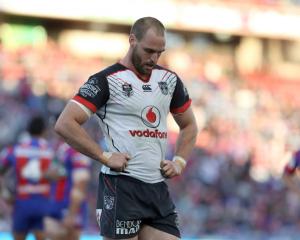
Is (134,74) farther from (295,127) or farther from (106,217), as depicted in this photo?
(295,127)

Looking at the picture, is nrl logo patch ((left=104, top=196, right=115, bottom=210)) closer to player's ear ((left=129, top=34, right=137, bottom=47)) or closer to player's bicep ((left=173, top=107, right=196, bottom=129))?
player's bicep ((left=173, top=107, right=196, bottom=129))

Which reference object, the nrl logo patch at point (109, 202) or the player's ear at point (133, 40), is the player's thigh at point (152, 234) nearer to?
the nrl logo patch at point (109, 202)

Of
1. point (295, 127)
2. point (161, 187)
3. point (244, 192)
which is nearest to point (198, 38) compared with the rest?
point (295, 127)

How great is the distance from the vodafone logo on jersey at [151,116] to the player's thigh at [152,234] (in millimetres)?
755

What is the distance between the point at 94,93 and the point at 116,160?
501mm

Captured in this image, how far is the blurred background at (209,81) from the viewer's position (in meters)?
19.6

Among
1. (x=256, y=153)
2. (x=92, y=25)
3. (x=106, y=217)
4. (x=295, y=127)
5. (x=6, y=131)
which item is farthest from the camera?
(x=92, y=25)

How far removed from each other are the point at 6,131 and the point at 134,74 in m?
12.8

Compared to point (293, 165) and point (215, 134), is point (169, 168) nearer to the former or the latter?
point (293, 165)

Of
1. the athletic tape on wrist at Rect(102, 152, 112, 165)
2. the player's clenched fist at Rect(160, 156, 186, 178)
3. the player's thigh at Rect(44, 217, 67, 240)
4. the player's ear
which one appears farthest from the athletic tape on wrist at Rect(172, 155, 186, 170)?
the player's thigh at Rect(44, 217, 67, 240)

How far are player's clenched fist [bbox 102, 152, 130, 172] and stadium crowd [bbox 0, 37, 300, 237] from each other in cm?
1079

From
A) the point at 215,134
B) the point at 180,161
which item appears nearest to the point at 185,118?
the point at 180,161

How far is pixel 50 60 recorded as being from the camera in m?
24.8

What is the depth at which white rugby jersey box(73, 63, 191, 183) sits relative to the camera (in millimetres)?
5809
